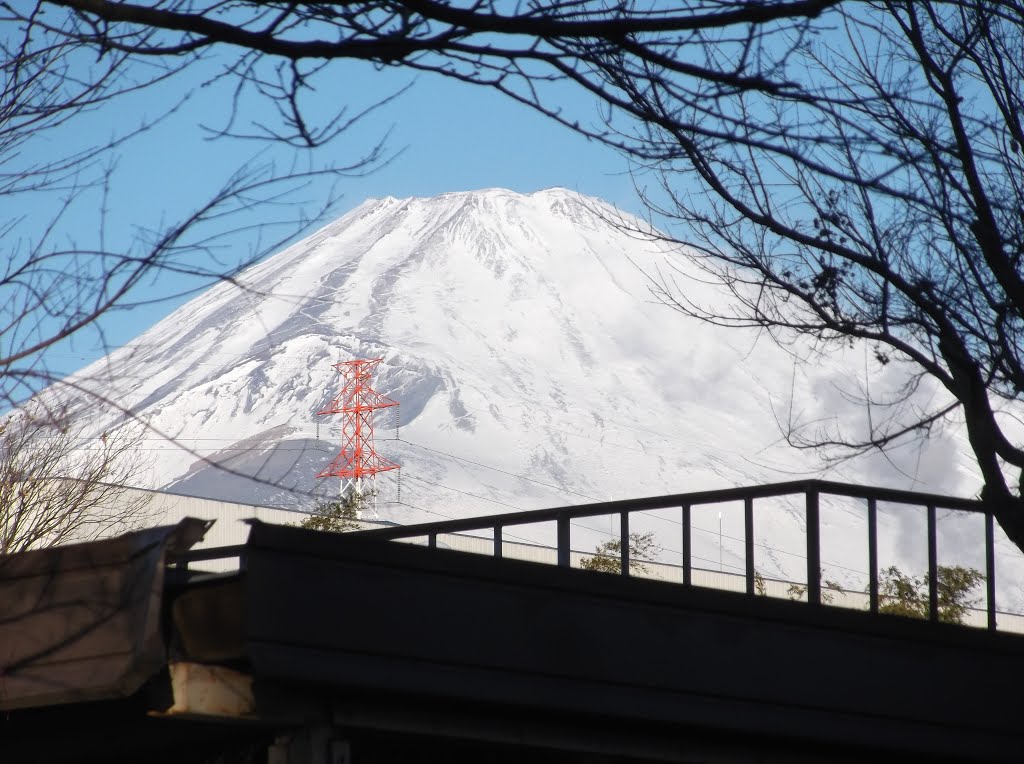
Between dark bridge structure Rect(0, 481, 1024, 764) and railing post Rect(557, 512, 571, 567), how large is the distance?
1.0 inches

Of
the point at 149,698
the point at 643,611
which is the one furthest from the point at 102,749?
the point at 643,611

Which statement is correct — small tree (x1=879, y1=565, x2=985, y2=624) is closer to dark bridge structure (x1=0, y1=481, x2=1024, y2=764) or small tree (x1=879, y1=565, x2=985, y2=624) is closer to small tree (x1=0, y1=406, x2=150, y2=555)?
dark bridge structure (x1=0, y1=481, x2=1024, y2=764)

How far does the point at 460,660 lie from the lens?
6.70 meters

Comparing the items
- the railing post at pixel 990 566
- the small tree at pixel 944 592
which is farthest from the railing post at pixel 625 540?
the small tree at pixel 944 592

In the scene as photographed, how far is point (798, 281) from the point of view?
10.6 m

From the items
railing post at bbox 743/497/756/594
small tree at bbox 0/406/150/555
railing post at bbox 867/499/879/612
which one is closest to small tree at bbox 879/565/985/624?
railing post at bbox 867/499/879/612

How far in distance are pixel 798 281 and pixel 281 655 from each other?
596 centimetres

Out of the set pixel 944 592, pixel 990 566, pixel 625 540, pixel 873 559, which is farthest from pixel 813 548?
pixel 944 592

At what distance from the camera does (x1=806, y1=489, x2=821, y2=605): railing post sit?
26.4 ft

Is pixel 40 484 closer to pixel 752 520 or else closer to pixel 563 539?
pixel 563 539

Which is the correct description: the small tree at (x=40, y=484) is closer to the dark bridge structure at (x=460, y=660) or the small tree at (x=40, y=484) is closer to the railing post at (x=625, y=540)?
the railing post at (x=625, y=540)

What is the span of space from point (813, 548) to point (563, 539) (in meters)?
1.58

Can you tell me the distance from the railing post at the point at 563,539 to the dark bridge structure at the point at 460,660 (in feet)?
0.09

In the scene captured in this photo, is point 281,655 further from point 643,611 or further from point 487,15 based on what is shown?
point 487,15
